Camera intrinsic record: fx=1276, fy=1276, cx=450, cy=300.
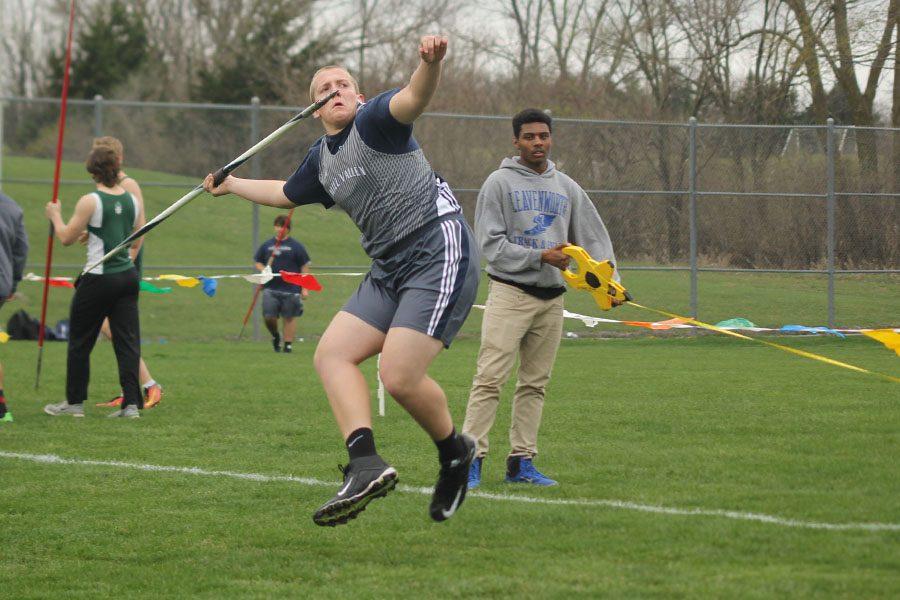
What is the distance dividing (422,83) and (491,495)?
7.65 ft

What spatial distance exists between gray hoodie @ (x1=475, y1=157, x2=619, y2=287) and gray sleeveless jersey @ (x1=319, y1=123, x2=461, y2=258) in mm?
1265

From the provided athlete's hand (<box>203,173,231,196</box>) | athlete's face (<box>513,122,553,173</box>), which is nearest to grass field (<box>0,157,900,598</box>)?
athlete's hand (<box>203,173,231,196</box>)

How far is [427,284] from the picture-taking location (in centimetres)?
520

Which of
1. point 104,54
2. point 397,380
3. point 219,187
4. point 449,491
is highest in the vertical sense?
point 104,54

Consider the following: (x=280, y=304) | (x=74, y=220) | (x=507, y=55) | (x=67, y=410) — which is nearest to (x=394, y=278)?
(x=74, y=220)

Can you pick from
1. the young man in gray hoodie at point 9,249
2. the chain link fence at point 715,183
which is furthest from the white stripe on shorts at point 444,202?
the chain link fence at point 715,183

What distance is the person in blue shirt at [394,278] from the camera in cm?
507

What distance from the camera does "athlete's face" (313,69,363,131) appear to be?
5262 mm

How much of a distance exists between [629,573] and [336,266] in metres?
13.9

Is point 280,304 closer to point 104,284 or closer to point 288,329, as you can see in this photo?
point 288,329

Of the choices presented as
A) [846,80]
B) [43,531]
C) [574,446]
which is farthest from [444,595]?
[846,80]

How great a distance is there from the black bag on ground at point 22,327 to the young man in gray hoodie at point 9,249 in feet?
28.7

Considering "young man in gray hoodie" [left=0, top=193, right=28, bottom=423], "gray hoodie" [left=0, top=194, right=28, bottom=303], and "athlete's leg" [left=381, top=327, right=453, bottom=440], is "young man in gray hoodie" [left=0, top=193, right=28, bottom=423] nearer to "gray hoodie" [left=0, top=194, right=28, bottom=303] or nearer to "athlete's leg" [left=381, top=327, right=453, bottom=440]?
"gray hoodie" [left=0, top=194, right=28, bottom=303]

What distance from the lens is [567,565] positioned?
15.6 ft
